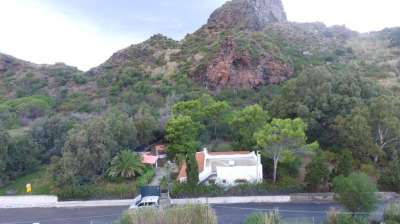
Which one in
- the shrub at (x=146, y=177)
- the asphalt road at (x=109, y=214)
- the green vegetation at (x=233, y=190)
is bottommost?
the asphalt road at (x=109, y=214)

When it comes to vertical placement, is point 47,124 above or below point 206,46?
below

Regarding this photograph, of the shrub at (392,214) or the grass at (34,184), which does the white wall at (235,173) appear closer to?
the shrub at (392,214)

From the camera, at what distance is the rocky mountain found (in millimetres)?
48031

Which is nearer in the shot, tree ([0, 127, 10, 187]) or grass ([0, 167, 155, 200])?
grass ([0, 167, 155, 200])

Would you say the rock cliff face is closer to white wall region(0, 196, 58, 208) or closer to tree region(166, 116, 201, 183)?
tree region(166, 116, 201, 183)

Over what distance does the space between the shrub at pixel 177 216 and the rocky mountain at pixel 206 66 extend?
25.6m

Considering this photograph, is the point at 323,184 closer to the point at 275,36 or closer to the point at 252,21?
the point at 275,36

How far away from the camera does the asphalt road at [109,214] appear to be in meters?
18.5

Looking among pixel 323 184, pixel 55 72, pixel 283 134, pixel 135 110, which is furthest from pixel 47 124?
pixel 55 72

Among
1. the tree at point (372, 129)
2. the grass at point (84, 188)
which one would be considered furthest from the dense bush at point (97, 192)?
the tree at point (372, 129)

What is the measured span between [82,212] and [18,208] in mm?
5102

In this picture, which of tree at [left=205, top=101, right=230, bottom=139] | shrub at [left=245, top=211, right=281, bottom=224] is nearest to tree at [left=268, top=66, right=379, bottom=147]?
tree at [left=205, top=101, right=230, bottom=139]

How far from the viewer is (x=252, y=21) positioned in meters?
72.1

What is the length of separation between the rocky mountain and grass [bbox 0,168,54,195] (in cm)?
1387
